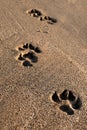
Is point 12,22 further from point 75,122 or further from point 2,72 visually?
point 75,122

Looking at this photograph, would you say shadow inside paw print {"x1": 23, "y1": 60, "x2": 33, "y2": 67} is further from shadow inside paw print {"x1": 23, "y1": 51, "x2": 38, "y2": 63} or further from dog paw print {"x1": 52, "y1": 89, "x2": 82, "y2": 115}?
dog paw print {"x1": 52, "y1": 89, "x2": 82, "y2": 115}

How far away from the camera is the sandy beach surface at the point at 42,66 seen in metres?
2.18

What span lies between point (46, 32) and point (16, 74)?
0.84m

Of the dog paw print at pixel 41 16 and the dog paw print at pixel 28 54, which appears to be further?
the dog paw print at pixel 41 16

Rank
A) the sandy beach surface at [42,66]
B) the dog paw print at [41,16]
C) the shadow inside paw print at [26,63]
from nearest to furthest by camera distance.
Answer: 1. the sandy beach surface at [42,66]
2. the shadow inside paw print at [26,63]
3. the dog paw print at [41,16]

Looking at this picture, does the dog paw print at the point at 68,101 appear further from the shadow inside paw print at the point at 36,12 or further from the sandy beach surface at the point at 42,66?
the shadow inside paw print at the point at 36,12

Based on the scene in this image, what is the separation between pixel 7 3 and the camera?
350 cm

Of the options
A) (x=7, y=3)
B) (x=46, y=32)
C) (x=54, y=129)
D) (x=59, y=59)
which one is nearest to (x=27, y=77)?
(x=59, y=59)

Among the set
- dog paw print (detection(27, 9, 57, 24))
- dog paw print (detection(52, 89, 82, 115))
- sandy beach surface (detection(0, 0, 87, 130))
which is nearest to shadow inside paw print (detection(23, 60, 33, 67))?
sandy beach surface (detection(0, 0, 87, 130))

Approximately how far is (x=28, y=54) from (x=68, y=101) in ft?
2.32

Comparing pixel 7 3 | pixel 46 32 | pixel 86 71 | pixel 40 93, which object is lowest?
pixel 40 93

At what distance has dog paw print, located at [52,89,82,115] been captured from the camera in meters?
2.28

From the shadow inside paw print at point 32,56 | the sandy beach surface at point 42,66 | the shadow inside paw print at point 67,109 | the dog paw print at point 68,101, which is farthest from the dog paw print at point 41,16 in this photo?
the shadow inside paw print at point 67,109

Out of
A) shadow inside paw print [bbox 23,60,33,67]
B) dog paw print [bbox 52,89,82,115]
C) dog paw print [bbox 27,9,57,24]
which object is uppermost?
dog paw print [bbox 27,9,57,24]
